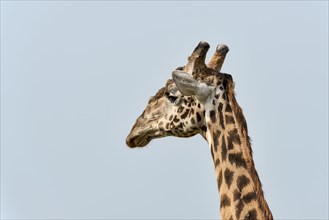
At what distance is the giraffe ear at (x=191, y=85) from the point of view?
13281 millimetres

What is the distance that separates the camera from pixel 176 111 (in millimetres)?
14109

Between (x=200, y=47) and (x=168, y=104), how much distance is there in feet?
3.64

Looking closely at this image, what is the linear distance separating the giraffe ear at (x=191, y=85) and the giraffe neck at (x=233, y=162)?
0.15 m

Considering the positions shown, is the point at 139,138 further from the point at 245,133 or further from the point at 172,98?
the point at 245,133

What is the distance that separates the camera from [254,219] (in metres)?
11.9

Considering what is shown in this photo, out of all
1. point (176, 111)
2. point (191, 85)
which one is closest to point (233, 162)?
point (191, 85)

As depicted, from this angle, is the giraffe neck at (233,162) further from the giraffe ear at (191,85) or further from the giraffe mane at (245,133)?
the giraffe ear at (191,85)

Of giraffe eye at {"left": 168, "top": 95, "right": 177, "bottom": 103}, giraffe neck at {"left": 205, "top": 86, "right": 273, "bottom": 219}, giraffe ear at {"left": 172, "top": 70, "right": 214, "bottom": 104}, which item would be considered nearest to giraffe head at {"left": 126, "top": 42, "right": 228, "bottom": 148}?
giraffe eye at {"left": 168, "top": 95, "right": 177, "bottom": 103}

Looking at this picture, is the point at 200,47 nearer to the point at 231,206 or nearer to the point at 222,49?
the point at 222,49

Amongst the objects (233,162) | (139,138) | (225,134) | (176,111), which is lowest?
(233,162)

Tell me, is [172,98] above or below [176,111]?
above

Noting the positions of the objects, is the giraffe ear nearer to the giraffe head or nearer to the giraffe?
the giraffe

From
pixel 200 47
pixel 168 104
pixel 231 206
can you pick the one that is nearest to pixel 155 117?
pixel 168 104

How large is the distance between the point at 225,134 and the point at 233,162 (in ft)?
1.56
